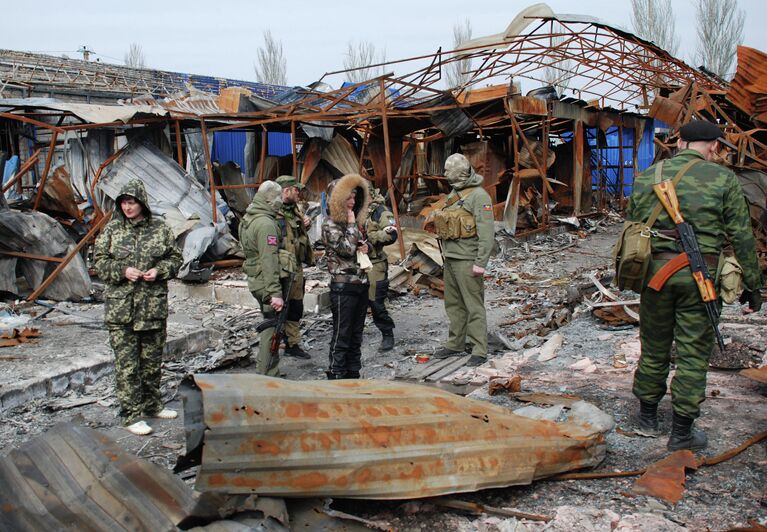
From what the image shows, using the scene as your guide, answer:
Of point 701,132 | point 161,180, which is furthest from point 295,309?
point 161,180

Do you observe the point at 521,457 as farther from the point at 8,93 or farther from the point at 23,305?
the point at 8,93

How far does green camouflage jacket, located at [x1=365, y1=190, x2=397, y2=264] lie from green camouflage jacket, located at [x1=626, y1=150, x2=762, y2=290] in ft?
10.3

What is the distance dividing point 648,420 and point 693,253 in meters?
1.00

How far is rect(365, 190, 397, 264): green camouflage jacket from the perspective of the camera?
6195 mm

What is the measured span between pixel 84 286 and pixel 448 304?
528 centimetres

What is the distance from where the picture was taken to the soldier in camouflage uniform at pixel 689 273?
11.0ft

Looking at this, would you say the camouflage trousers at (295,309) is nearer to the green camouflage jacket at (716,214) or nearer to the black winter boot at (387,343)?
the black winter boot at (387,343)

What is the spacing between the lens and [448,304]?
604 centimetres

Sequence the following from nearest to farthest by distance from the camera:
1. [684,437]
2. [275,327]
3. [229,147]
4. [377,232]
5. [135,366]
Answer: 1. [684,437]
2. [135,366]
3. [275,327]
4. [377,232]
5. [229,147]

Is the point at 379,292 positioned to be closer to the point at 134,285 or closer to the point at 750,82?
the point at 134,285

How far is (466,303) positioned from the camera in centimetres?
585

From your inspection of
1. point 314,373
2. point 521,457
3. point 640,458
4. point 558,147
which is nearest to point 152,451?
point 314,373

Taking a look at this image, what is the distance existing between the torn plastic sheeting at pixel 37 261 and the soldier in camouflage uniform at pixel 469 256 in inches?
210

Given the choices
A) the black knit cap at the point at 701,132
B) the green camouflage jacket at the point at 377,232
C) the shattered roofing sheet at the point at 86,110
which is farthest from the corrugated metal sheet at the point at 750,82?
the shattered roofing sheet at the point at 86,110
